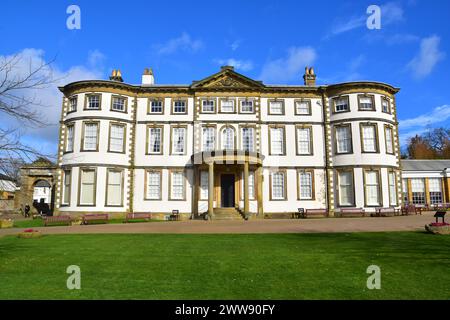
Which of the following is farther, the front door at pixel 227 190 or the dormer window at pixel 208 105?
the dormer window at pixel 208 105

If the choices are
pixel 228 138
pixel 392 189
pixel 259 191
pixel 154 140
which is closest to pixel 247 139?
pixel 228 138

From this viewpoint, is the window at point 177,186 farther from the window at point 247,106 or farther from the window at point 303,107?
the window at point 303,107

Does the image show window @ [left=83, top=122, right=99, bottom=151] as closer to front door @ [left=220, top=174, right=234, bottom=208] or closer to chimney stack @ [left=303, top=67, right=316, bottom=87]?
front door @ [left=220, top=174, right=234, bottom=208]

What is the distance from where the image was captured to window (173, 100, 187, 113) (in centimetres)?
3222

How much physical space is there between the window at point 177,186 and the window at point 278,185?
8.00 m

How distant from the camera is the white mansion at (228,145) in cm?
3045

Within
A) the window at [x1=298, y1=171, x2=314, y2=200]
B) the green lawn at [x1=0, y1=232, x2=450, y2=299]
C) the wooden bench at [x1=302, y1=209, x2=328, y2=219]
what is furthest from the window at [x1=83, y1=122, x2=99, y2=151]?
the wooden bench at [x1=302, y1=209, x2=328, y2=219]

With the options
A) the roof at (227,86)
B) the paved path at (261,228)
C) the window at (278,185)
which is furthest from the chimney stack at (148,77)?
the paved path at (261,228)

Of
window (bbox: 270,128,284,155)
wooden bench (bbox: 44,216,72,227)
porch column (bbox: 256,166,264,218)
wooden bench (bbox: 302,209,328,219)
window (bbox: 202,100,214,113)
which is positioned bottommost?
wooden bench (bbox: 44,216,72,227)

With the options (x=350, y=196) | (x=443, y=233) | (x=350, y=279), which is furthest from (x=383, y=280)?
(x=350, y=196)

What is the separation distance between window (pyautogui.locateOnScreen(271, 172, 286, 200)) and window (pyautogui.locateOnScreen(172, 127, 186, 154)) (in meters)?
8.44
